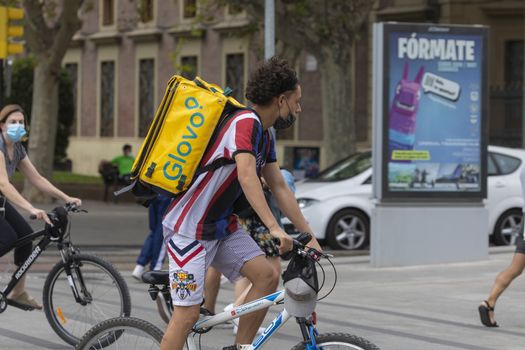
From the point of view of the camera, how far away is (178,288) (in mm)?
6047

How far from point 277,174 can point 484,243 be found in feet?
29.2

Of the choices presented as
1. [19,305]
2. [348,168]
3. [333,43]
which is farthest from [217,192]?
[333,43]

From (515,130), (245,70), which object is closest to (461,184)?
(515,130)

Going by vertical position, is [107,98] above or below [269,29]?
below

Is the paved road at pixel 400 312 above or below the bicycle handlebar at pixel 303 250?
below

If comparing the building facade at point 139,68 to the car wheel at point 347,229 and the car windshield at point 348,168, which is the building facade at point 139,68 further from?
the car wheel at point 347,229

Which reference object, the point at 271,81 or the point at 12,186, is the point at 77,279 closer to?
the point at 12,186

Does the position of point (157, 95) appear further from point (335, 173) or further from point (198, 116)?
point (198, 116)

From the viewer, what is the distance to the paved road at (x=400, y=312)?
9.15m

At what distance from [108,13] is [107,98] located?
2.90m

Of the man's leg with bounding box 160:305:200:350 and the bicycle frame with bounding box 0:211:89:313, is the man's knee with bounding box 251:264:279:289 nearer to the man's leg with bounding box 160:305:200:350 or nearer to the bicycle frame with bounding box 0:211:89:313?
the man's leg with bounding box 160:305:200:350

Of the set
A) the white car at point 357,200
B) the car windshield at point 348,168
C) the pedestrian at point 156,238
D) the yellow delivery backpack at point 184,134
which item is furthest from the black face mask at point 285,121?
the car windshield at point 348,168

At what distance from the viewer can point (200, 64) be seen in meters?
40.0

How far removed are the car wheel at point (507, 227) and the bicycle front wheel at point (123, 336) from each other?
39.6 feet
